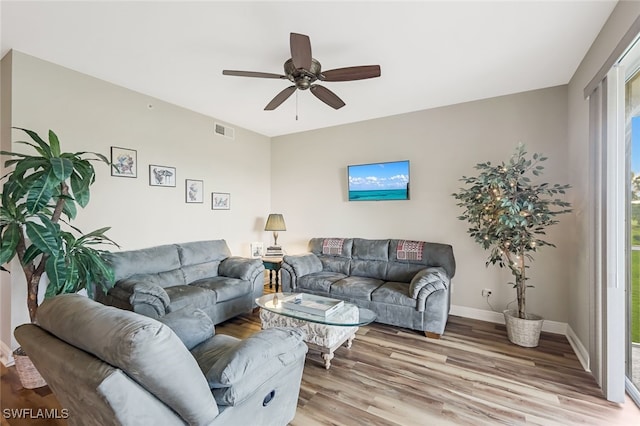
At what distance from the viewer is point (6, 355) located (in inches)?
102

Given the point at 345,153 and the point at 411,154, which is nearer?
the point at 411,154

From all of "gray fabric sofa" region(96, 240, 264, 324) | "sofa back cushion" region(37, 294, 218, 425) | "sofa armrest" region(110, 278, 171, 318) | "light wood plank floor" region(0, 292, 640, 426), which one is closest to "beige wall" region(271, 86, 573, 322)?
"light wood plank floor" region(0, 292, 640, 426)

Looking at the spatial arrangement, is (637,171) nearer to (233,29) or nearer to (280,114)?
(233,29)

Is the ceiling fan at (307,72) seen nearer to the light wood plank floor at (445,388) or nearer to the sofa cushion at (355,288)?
the sofa cushion at (355,288)

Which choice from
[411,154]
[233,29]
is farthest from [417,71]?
[233,29]

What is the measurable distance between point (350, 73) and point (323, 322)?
204 cm

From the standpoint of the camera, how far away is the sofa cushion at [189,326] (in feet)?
6.19

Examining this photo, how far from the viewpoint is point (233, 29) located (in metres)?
2.24

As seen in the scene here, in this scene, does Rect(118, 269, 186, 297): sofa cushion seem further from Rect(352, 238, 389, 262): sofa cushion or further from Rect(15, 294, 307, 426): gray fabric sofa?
Rect(352, 238, 389, 262): sofa cushion

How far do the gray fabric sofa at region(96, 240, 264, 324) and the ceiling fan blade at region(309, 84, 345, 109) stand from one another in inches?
92.5

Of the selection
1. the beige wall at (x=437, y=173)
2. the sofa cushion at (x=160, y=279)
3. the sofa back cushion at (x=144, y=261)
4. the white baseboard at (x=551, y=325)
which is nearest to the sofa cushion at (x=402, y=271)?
the beige wall at (x=437, y=173)

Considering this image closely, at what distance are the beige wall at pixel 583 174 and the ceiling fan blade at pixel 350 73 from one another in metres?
1.63

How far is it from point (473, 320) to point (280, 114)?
382cm

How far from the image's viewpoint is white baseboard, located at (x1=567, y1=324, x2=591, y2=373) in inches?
98.6
